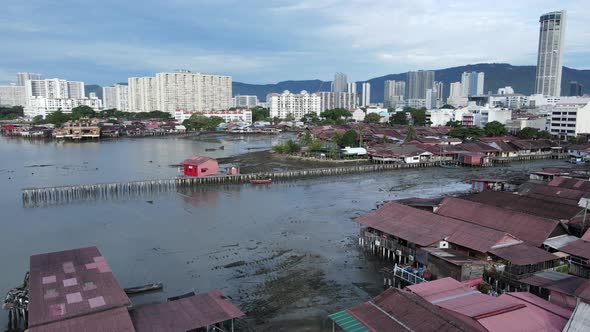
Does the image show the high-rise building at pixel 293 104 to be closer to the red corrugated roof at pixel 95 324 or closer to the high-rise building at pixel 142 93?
the high-rise building at pixel 142 93

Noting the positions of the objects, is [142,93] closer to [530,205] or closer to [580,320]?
[530,205]

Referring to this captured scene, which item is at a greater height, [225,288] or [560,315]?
[560,315]

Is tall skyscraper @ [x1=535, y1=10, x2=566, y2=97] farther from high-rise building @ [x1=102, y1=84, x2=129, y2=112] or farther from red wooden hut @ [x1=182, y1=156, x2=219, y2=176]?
red wooden hut @ [x1=182, y1=156, x2=219, y2=176]

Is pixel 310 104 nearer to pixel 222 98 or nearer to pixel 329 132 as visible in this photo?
pixel 222 98

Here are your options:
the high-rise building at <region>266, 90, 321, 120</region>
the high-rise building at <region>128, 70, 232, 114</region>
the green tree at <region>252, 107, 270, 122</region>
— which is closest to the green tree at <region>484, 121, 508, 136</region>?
the green tree at <region>252, 107, 270, 122</region>

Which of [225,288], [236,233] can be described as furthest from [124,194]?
[225,288]

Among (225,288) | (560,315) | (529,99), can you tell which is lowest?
(225,288)
